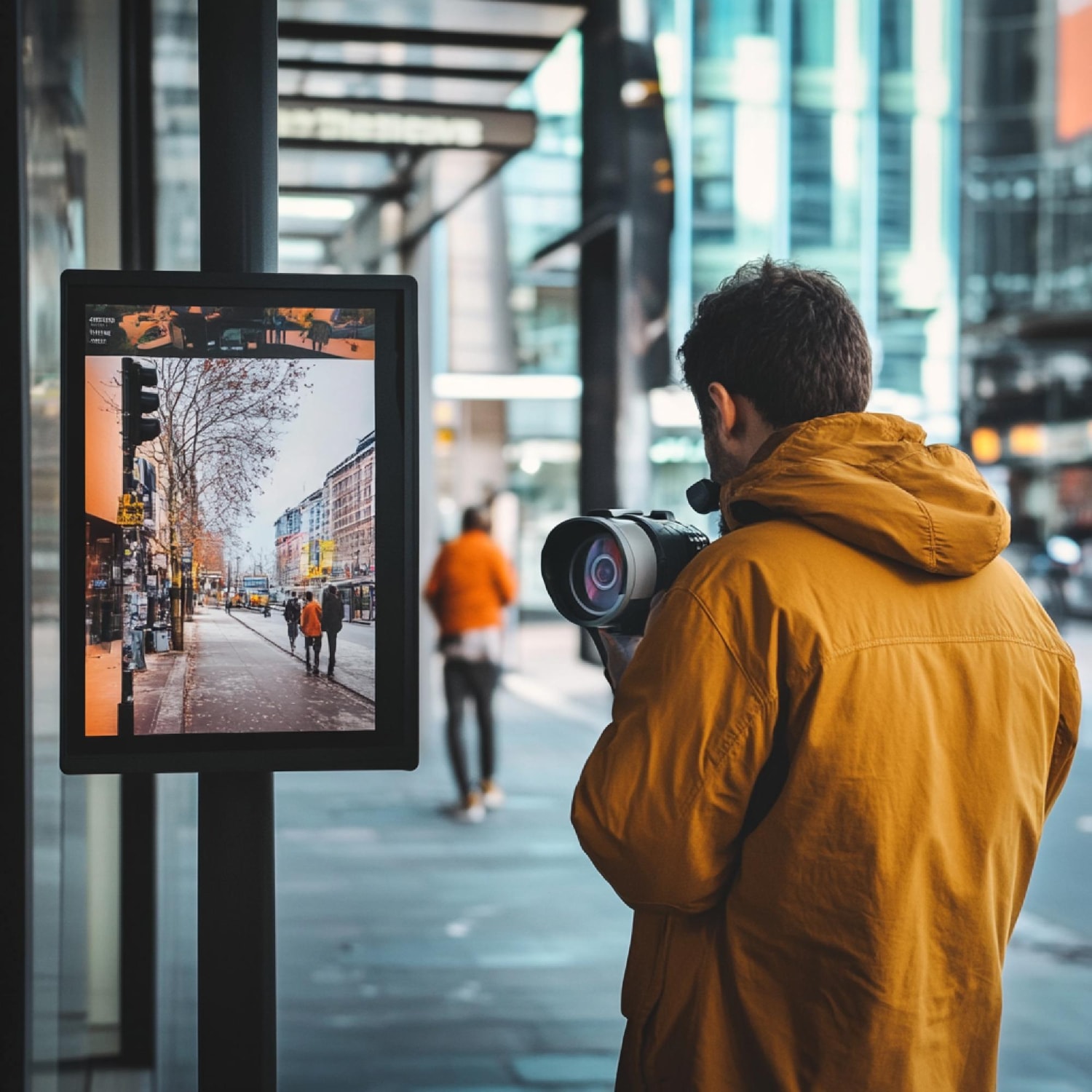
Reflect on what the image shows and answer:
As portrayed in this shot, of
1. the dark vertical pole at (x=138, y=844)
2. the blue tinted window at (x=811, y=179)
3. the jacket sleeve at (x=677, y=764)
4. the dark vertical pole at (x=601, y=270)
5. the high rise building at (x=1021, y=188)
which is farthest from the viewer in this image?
the high rise building at (x=1021, y=188)

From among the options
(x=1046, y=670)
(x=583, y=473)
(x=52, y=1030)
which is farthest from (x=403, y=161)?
(x=1046, y=670)

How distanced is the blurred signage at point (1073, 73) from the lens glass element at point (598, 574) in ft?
119

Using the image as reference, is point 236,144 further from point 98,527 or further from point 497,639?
point 497,639

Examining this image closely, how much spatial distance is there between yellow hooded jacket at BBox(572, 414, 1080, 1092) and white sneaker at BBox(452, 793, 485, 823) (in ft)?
20.9

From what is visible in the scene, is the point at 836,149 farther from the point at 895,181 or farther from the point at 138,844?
the point at 138,844

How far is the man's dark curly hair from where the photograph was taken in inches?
70.8

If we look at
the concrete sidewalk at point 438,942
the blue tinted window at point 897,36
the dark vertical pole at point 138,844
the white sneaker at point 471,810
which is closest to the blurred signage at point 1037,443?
the blue tinted window at point 897,36

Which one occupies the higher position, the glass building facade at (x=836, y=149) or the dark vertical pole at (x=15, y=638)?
the glass building facade at (x=836, y=149)

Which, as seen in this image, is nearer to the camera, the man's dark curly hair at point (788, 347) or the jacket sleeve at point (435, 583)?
the man's dark curly hair at point (788, 347)

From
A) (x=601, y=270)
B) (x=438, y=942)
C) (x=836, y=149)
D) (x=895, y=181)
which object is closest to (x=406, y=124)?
(x=438, y=942)

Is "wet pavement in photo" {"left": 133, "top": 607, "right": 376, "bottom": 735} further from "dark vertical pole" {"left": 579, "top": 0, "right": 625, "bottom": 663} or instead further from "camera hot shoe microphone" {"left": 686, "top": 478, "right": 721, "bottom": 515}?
"dark vertical pole" {"left": 579, "top": 0, "right": 625, "bottom": 663}

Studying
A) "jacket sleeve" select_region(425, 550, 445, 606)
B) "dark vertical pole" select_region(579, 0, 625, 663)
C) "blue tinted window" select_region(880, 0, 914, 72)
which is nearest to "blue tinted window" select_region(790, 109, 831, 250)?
"blue tinted window" select_region(880, 0, 914, 72)

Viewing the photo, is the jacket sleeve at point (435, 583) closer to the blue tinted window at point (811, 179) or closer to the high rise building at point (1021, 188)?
the blue tinted window at point (811, 179)

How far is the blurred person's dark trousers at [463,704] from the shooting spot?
8164mm
